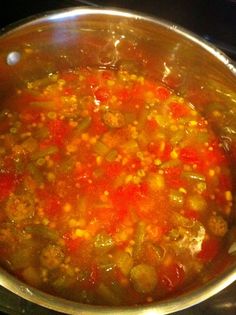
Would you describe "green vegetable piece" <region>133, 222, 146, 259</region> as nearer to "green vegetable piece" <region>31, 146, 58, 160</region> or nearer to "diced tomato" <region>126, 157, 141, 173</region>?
"diced tomato" <region>126, 157, 141, 173</region>

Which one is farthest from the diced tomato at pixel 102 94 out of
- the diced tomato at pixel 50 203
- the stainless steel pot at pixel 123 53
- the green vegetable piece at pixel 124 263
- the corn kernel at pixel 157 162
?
the green vegetable piece at pixel 124 263

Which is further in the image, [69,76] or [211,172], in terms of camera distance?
[69,76]

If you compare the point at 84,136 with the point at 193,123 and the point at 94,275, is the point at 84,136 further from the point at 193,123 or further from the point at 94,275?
the point at 94,275

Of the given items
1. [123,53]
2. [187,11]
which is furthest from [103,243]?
[187,11]

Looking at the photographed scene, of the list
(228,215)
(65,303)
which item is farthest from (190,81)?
(65,303)

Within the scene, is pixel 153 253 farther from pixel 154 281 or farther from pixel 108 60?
pixel 108 60

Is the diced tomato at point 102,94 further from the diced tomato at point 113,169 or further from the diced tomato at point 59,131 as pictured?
the diced tomato at point 113,169
